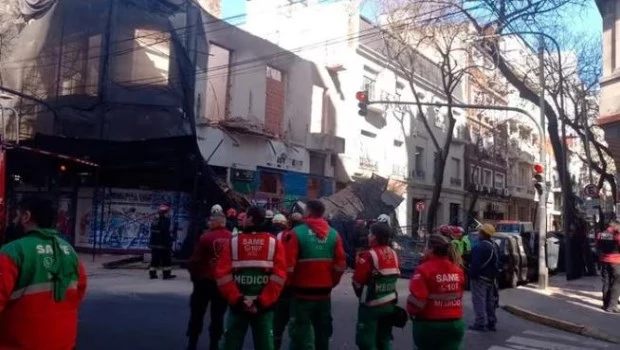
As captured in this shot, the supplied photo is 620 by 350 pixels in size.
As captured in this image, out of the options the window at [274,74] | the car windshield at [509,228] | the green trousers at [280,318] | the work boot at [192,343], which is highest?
the window at [274,74]

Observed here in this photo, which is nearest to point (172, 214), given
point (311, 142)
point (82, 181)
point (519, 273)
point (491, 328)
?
point (82, 181)

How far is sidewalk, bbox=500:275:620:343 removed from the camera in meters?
11.8

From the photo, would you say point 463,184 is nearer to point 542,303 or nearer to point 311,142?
point 311,142

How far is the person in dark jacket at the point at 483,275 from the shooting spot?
1067 cm

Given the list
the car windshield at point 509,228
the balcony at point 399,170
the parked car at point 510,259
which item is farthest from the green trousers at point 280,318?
the balcony at point 399,170

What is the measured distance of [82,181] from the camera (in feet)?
76.7

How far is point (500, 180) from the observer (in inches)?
2255

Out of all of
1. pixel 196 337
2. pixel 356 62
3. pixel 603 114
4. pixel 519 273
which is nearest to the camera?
pixel 196 337

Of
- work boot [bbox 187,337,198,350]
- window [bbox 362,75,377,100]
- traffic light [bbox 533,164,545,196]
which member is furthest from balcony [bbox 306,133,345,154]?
work boot [bbox 187,337,198,350]

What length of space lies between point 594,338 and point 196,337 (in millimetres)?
7027

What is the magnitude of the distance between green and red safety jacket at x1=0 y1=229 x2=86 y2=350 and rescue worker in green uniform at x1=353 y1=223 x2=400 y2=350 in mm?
3020

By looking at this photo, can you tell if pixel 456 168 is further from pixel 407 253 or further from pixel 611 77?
pixel 611 77

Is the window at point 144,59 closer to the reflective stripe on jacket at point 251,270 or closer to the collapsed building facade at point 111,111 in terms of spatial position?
the collapsed building facade at point 111,111

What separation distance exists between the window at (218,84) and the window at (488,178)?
31.1m
